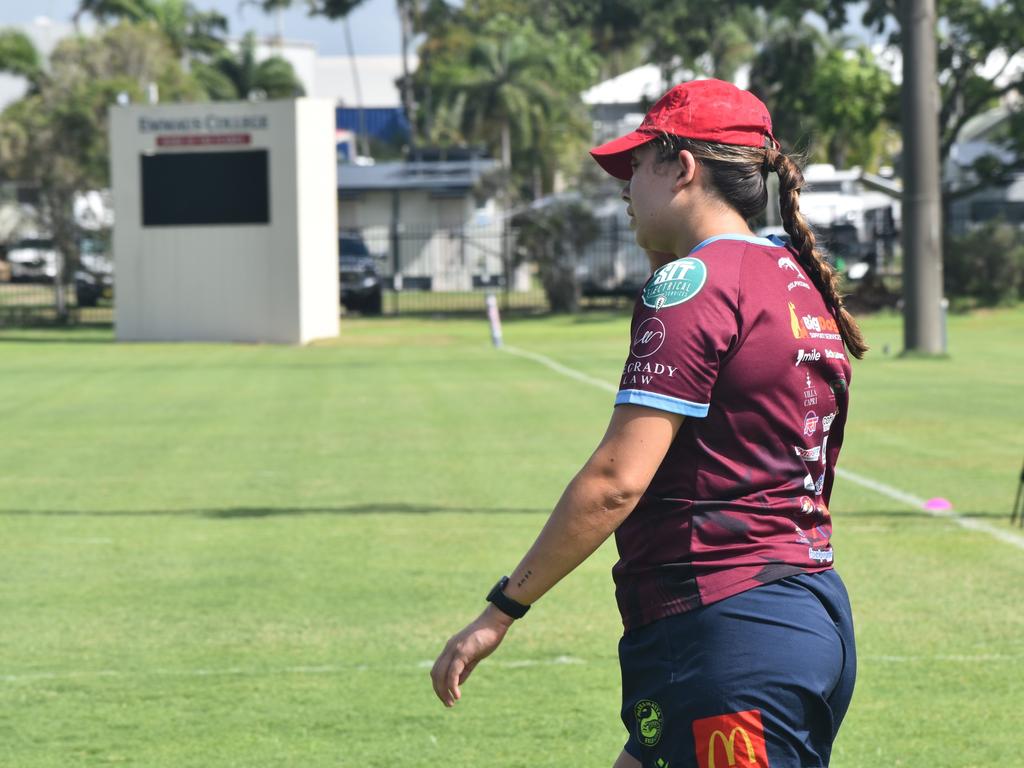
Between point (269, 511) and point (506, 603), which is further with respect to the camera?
point (269, 511)

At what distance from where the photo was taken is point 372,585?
838 cm

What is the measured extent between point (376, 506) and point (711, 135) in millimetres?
8417

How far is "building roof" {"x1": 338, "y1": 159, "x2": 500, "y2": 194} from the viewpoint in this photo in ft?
201

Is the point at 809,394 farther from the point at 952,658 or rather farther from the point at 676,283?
the point at 952,658

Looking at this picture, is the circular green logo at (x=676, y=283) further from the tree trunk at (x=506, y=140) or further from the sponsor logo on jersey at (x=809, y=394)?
the tree trunk at (x=506, y=140)

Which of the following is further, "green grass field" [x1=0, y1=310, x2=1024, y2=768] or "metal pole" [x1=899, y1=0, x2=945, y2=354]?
"metal pole" [x1=899, y1=0, x2=945, y2=354]

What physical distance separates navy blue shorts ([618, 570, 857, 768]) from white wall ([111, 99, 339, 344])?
1169 inches

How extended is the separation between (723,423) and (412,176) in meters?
60.0

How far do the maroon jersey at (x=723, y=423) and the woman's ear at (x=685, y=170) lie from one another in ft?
0.44

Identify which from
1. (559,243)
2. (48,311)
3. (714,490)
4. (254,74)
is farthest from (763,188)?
(254,74)

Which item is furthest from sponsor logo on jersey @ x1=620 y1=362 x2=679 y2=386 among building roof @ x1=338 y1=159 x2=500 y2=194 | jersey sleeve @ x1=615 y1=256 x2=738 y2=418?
building roof @ x1=338 y1=159 x2=500 y2=194

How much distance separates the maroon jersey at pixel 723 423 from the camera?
2.83m

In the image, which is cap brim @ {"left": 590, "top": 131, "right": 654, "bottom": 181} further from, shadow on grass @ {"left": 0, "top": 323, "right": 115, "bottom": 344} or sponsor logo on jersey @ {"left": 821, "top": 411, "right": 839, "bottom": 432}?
shadow on grass @ {"left": 0, "top": 323, "right": 115, "bottom": 344}

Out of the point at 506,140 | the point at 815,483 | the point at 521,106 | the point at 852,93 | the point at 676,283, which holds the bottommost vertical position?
the point at 815,483
